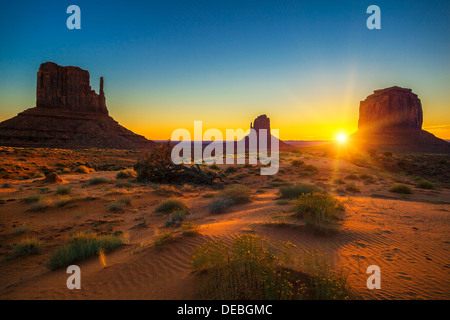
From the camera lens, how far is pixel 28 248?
19.5 feet

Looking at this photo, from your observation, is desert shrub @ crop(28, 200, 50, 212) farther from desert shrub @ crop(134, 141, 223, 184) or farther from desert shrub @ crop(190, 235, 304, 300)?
desert shrub @ crop(190, 235, 304, 300)

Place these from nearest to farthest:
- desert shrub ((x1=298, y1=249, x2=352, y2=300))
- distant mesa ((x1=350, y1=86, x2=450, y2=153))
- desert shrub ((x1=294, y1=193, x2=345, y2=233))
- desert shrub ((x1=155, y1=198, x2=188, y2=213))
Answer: desert shrub ((x1=298, y1=249, x2=352, y2=300)) < desert shrub ((x1=294, y1=193, x2=345, y2=233)) < desert shrub ((x1=155, y1=198, x2=188, y2=213)) < distant mesa ((x1=350, y1=86, x2=450, y2=153))

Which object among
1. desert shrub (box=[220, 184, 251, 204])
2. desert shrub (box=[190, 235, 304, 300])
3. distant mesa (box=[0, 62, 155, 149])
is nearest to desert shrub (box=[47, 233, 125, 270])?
desert shrub (box=[190, 235, 304, 300])

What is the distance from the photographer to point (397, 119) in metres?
85.8

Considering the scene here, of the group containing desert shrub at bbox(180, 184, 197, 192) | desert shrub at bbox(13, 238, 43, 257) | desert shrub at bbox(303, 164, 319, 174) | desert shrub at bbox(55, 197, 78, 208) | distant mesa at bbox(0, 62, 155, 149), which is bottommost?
desert shrub at bbox(13, 238, 43, 257)

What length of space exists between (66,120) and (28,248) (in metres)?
77.9

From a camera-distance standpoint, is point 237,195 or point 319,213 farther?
point 237,195

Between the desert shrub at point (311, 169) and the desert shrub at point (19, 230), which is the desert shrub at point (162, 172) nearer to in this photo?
the desert shrub at point (19, 230)

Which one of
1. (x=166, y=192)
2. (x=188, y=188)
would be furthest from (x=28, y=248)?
(x=188, y=188)

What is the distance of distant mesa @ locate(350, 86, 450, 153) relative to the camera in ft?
237

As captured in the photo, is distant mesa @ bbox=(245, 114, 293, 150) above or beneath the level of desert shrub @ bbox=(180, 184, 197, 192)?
above

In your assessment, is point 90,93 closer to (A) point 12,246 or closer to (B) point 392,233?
(A) point 12,246

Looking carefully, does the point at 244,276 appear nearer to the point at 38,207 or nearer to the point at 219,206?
the point at 219,206

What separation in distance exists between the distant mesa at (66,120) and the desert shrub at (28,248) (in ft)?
197
